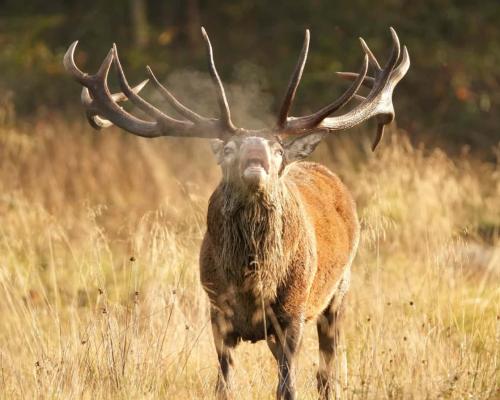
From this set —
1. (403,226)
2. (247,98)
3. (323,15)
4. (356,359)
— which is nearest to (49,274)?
(403,226)

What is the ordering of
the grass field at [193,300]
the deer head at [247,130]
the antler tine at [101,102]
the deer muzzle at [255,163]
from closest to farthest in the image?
the deer muzzle at [255,163] < the deer head at [247,130] < the grass field at [193,300] < the antler tine at [101,102]

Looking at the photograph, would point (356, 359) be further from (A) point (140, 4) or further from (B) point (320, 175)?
(A) point (140, 4)

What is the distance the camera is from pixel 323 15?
19.4 m

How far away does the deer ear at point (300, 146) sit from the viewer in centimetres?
584

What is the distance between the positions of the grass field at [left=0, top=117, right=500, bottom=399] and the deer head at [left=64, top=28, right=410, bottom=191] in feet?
2.14

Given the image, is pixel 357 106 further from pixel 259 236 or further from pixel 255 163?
pixel 255 163

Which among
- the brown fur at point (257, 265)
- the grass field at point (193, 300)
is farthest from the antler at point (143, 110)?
the grass field at point (193, 300)

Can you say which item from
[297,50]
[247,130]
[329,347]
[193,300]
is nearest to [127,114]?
[247,130]

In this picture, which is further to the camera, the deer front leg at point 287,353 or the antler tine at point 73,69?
the antler tine at point 73,69

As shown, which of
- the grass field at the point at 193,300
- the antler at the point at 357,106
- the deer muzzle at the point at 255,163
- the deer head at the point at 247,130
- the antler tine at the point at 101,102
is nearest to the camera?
the deer muzzle at the point at 255,163

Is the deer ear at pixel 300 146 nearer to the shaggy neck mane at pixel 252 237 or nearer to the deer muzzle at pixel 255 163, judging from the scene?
the shaggy neck mane at pixel 252 237

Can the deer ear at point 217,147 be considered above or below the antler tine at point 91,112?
below

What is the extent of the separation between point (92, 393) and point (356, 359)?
5.12 feet

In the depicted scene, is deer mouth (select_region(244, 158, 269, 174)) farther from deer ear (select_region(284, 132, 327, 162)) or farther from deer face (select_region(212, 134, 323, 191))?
deer ear (select_region(284, 132, 327, 162))
